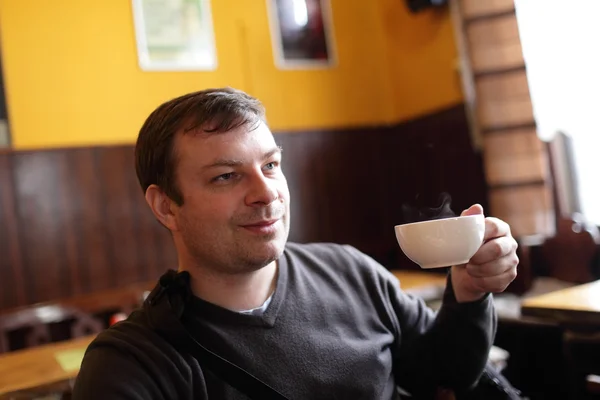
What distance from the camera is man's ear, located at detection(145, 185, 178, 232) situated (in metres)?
1.28

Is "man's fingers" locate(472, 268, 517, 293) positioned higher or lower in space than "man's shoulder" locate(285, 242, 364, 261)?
lower

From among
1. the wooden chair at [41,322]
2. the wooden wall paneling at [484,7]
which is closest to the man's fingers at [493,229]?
the wooden wall paneling at [484,7]

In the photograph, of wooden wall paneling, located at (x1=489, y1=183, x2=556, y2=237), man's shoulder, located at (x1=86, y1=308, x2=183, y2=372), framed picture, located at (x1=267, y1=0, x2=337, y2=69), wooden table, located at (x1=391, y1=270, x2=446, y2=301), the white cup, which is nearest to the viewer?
the white cup

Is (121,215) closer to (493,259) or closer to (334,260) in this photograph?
(334,260)

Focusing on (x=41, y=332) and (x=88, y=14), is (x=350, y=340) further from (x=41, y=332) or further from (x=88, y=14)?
(x=88, y=14)

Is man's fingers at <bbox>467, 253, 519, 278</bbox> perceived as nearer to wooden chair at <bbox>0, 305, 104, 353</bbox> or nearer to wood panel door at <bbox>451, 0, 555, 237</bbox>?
wood panel door at <bbox>451, 0, 555, 237</bbox>

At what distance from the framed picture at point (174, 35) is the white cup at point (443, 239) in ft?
9.60

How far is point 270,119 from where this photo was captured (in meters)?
3.90

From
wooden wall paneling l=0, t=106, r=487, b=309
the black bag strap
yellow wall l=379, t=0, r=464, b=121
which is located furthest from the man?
yellow wall l=379, t=0, r=464, b=121

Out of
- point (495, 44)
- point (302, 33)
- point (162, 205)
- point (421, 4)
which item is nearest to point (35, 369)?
point (162, 205)

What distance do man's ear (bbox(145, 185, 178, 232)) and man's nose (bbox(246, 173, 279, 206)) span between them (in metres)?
0.20

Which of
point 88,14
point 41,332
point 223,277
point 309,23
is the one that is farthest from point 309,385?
point 309,23

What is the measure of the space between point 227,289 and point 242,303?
0.04 m

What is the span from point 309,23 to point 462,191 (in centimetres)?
152
